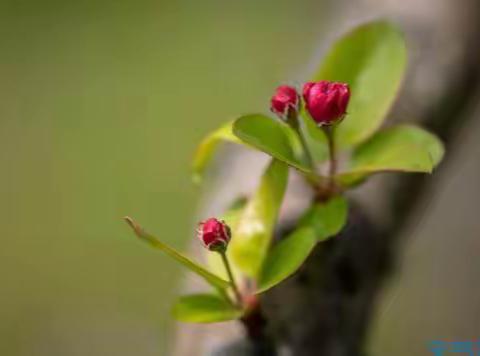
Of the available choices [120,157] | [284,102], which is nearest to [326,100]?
[284,102]

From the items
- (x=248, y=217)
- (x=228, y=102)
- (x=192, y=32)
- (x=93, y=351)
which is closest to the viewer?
(x=248, y=217)

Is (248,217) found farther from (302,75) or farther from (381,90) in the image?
(302,75)

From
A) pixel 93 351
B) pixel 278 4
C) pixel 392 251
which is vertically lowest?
pixel 93 351

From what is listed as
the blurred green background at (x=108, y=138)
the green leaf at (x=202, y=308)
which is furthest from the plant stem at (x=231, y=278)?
the blurred green background at (x=108, y=138)

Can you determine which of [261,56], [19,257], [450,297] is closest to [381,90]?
[450,297]

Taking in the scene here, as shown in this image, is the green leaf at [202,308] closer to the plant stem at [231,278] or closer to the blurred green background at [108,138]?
the plant stem at [231,278]

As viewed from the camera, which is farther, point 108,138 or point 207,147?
point 108,138

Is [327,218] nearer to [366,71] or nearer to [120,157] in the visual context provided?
[366,71]
